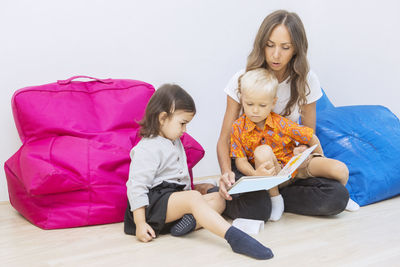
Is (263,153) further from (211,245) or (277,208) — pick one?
(211,245)

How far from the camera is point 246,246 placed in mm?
1352

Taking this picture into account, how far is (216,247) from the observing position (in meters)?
1.45

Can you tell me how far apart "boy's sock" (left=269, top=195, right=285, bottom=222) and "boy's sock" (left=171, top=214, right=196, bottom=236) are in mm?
348

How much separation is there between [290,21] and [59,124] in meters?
0.99

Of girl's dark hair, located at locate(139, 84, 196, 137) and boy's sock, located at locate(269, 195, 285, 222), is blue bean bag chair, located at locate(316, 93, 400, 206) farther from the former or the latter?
girl's dark hair, located at locate(139, 84, 196, 137)

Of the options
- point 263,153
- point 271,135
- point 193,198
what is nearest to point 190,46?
point 271,135

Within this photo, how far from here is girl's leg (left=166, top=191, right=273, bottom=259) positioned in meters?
1.35

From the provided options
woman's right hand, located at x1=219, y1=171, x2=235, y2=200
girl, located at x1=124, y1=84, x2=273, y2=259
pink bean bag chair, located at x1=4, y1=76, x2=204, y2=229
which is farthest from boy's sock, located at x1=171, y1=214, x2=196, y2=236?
pink bean bag chair, located at x1=4, y1=76, x2=204, y2=229

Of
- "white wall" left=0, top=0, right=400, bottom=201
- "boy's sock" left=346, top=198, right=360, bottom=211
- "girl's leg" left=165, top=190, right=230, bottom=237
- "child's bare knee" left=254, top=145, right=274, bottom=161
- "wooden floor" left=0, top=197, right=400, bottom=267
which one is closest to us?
"wooden floor" left=0, top=197, right=400, bottom=267

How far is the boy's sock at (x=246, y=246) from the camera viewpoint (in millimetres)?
1333

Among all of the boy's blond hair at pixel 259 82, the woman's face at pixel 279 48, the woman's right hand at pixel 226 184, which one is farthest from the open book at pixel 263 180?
the woman's face at pixel 279 48

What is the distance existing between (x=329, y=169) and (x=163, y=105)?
27.1 inches

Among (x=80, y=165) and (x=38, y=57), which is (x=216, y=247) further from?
(x=38, y=57)

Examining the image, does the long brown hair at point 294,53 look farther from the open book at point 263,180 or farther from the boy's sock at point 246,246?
the boy's sock at point 246,246
